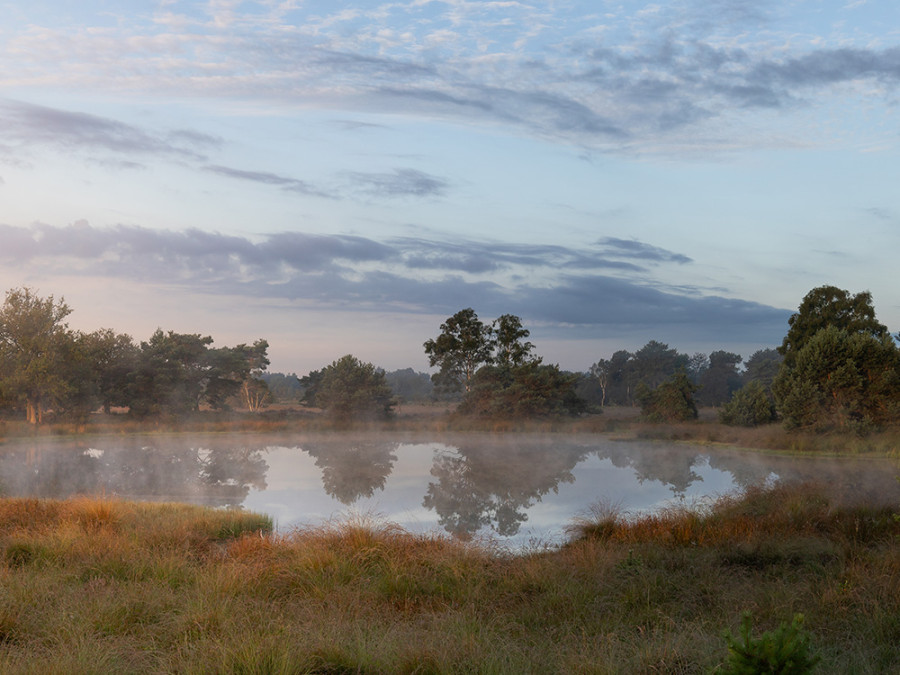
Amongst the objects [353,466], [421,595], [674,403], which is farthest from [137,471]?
[674,403]

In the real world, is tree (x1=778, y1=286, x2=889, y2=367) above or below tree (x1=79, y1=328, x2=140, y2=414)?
above

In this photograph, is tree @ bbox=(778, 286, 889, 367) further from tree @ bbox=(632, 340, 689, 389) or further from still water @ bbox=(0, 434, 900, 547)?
tree @ bbox=(632, 340, 689, 389)

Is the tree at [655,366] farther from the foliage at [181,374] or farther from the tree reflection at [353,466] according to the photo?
the tree reflection at [353,466]

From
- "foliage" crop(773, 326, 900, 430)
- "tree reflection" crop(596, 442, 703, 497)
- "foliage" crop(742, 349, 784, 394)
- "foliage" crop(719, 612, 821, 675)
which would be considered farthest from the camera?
"foliage" crop(742, 349, 784, 394)

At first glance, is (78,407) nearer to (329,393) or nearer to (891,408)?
(329,393)

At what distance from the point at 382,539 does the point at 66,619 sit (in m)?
3.54

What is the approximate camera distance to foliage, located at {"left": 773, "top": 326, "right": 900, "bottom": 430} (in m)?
25.0

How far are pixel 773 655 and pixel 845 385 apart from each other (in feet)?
85.7

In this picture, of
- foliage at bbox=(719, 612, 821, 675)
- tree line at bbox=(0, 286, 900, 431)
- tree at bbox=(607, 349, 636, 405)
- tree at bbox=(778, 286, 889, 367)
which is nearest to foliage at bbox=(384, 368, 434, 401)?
tree at bbox=(607, 349, 636, 405)

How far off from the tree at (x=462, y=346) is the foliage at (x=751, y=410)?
55.6ft

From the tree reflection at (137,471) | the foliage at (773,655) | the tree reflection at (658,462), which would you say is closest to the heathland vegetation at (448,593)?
the foliage at (773,655)

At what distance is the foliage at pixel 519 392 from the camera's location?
1490 inches

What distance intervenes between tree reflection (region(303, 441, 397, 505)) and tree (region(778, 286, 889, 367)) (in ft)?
68.0

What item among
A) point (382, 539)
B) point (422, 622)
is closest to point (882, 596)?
point (422, 622)
